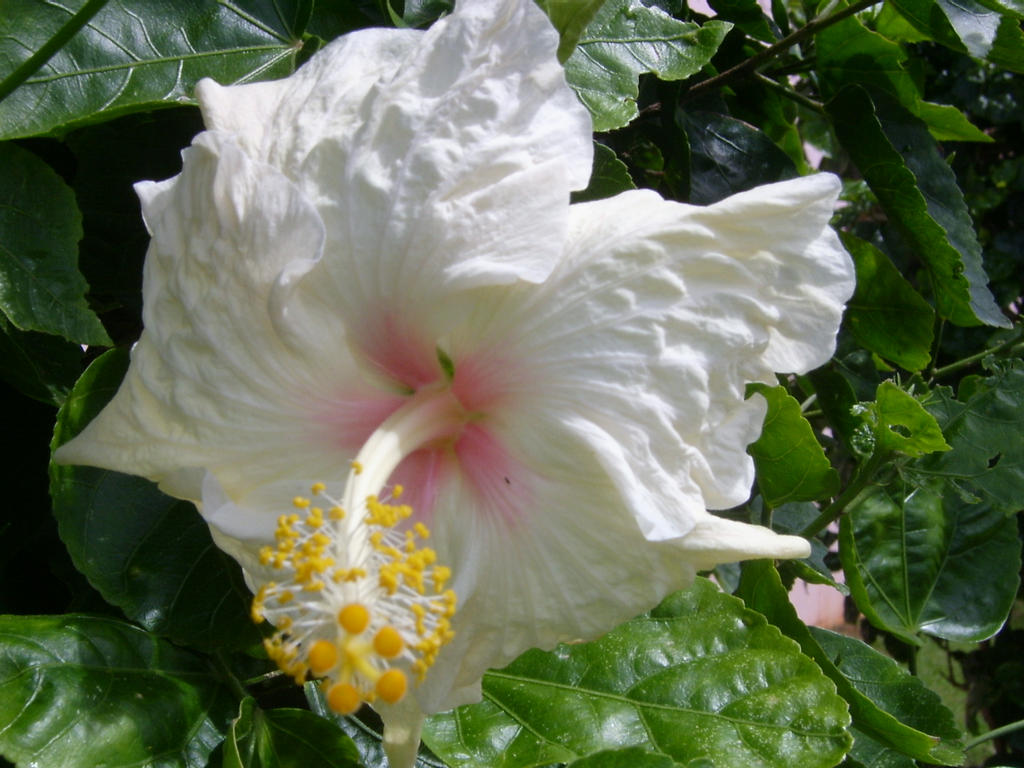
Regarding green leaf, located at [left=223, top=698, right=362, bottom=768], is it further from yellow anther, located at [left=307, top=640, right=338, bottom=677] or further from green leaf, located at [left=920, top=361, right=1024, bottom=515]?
green leaf, located at [left=920, top=361, right=1024, bottom=515]

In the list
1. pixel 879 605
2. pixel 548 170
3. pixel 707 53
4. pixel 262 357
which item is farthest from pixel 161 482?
pixel 879 605

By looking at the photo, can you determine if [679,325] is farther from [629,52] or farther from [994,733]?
[994,733]

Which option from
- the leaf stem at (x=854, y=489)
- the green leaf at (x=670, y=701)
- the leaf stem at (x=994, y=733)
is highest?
the green leaf at (x=670, y=701)

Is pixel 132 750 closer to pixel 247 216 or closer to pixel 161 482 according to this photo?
pixel 161 482

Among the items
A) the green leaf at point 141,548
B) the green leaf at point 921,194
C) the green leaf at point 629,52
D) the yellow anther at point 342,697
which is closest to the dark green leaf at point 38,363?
the green leaf at point 141,548

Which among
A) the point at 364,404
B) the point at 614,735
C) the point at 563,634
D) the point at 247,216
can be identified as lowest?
the point at 614,735

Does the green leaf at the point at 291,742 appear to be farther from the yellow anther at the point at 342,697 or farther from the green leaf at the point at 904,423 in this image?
the green leaf at the point at 904,423
